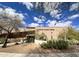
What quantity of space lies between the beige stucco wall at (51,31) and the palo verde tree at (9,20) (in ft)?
0.90

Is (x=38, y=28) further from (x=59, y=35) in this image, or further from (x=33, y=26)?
(x=59, y=35)

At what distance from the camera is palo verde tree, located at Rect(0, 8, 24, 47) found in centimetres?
296

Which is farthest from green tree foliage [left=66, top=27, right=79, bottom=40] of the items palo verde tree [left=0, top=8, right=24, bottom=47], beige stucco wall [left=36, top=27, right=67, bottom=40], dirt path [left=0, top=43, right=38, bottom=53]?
palo verde tree [left=0, top=8, right=24, bottom=47]

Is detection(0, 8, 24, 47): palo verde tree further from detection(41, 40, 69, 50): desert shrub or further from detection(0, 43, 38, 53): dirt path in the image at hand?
detection(41, 40, 69, 50): desert shrub

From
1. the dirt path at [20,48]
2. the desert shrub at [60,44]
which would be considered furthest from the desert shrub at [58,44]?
the dirt path at [20,48]

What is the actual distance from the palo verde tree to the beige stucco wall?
28 centimetres

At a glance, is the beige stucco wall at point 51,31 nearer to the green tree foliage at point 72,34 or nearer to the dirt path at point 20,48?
the green tree foliage at point 72,34

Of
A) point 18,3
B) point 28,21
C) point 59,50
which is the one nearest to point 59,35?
point 59,50

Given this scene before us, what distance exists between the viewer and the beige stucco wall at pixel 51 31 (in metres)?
2.96

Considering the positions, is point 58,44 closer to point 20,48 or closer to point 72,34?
point 72,34

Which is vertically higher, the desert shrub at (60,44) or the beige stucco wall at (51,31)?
the beige stucco wall at (51,31)

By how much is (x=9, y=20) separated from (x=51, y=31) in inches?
22.3

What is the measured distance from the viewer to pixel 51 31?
2.96 meters

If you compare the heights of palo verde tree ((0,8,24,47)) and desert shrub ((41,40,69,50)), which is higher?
palo verde tree ((0,8,24,47))
